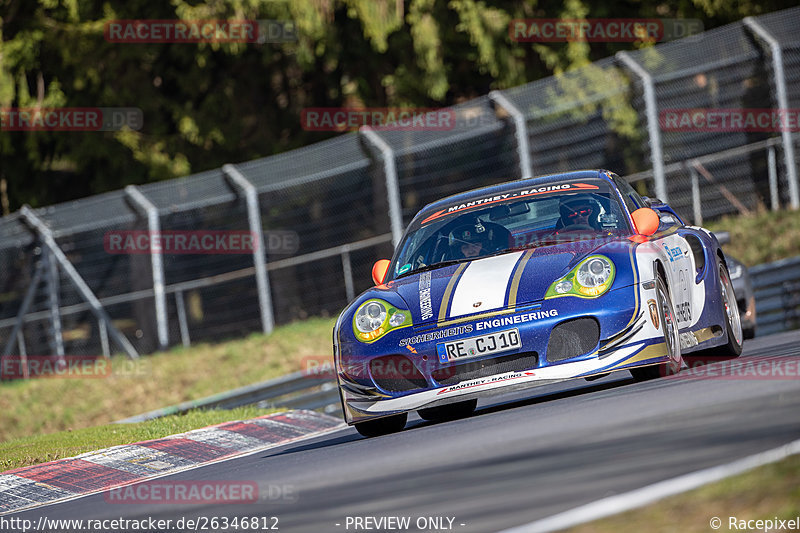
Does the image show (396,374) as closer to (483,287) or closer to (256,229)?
(483,287)

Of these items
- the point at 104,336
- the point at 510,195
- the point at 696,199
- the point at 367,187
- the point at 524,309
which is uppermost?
the point at 367,187

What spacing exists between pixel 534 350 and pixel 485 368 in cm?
28

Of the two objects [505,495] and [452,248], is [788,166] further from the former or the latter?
[505,495]

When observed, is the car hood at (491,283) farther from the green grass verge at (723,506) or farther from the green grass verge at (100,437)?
the green grass verge at (723,506)

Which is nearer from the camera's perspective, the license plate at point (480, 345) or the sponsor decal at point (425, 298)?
the license plate at point (480, 345)

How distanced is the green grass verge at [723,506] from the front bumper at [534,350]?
2.69 m

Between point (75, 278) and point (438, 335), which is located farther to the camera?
point (75, 278)

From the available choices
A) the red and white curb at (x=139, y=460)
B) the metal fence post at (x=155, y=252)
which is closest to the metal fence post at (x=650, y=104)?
the metal fence post at (x=155, y=252)

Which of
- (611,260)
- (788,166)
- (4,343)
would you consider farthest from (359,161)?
(611,260)

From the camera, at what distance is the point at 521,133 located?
15.0 metres

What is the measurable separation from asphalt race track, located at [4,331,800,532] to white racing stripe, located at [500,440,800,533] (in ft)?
0.29

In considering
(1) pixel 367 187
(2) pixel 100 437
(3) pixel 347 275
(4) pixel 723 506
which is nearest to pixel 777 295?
(2) pixel 100 437

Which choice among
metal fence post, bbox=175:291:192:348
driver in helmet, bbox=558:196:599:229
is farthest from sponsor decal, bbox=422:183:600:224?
metal fence post, bbox=175:291:192:348

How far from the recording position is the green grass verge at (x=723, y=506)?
10.6 ft
